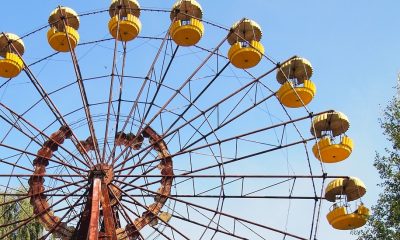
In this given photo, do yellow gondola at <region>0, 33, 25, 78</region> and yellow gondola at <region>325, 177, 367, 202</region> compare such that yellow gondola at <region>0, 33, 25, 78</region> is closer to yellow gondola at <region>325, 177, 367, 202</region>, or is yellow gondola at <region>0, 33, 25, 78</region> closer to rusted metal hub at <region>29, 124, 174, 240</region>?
rusted metal hub at <region>29, 124, 174, 240</region>

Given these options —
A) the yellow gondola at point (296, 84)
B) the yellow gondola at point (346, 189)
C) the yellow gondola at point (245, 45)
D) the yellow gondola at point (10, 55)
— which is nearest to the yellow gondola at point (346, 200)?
the yellow gondola at point (346, 189)

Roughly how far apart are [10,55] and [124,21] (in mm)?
3687

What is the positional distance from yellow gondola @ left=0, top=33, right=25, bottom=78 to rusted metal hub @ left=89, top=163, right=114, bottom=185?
4.66 m

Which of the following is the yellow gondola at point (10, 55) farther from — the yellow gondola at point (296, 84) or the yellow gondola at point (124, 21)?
the yellow gondola at point (296, 84)

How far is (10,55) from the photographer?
1906cm

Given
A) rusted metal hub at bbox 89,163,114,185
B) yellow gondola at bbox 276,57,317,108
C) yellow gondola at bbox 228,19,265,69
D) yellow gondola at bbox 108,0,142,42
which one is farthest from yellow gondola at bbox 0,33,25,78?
yellow gondola at bbox 276,57,317,108

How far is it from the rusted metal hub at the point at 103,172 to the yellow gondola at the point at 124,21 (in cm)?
460

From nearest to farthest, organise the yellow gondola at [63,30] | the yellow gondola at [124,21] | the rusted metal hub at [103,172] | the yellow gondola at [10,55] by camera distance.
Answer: the rusted metal hub at [103,172]
the yellow gondola at [10,55]
the yellow gondola at [63,30]
the yellow gondola at [124,21]

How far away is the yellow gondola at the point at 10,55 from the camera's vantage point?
62.2 feet

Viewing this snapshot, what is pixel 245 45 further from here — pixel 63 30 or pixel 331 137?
pixel 63 30

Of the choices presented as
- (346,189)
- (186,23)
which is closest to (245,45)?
(186,23)

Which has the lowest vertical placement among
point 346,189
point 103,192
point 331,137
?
point 103,192

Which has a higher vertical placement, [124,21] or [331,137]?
[124,21]

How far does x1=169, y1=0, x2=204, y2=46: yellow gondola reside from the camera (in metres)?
19.2
